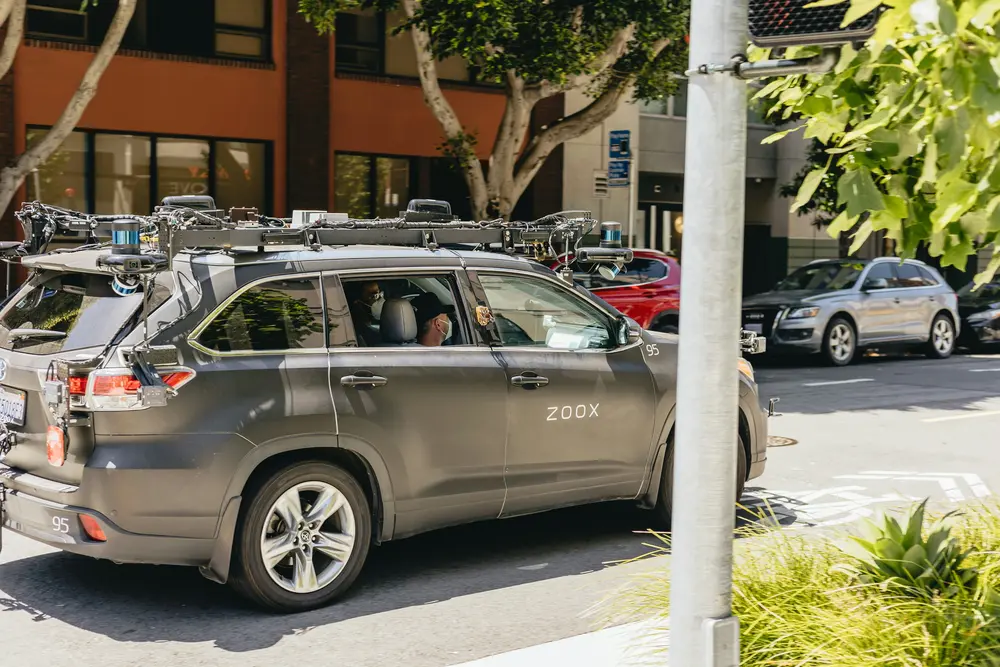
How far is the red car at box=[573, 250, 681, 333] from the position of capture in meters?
17.1

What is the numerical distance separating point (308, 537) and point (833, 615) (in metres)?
2.67

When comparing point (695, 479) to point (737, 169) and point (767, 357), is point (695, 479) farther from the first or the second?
point (767, 357)

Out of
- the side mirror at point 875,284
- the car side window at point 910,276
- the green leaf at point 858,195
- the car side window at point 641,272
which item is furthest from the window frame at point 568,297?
the car side window at point 910,276

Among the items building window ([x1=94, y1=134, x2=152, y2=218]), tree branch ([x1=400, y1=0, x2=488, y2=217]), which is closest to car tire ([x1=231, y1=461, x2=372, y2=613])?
tree branch ([x1=400, y1=0, x2=488, y2=217])

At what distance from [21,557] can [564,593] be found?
3.20 m

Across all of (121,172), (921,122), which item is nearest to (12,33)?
(121,172)

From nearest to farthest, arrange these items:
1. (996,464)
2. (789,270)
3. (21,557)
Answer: (21,557) → (996,464) → (789,270)

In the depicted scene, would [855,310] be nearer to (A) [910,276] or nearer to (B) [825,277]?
(B) [825,277]

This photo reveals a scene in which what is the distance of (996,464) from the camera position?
10656 millimetres

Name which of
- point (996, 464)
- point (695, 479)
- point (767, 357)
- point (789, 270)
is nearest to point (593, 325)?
point (695, 479)

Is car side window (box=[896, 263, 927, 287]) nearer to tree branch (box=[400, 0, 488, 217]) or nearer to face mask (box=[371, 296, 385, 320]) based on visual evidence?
tree branch (box=[400, 0, 488, 217])

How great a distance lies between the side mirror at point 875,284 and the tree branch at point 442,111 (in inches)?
253

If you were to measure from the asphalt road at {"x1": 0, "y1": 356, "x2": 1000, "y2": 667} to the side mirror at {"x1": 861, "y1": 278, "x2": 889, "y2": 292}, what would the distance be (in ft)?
32.4

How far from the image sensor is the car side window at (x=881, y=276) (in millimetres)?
20066
